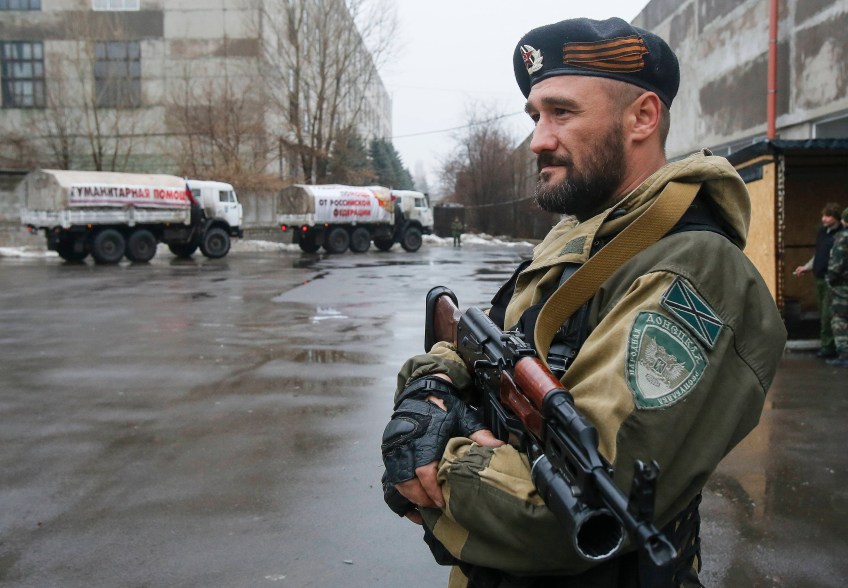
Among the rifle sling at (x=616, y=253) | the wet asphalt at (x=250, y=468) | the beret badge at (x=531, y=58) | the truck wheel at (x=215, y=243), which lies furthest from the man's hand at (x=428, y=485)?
the truck wheel at (x=215, y=243)

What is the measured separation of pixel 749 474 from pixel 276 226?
36040 millimetres

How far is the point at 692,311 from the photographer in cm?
127

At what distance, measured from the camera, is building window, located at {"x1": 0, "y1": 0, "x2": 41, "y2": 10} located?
4057 cm

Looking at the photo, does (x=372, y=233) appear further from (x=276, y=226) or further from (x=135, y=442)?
(x=135, y=442)

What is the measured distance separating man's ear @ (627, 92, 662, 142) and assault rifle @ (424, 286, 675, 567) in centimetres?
53

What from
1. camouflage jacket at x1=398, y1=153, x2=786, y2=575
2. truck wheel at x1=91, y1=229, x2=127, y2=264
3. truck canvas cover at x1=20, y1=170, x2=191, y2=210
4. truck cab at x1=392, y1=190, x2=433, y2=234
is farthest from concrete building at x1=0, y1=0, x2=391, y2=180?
camouflage jacket at x1=398, y1=153, x2=786, y2=575

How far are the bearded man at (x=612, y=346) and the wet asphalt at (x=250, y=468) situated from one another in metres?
1.97

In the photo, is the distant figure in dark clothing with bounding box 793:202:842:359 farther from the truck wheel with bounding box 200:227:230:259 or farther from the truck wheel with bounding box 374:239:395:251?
the truck wheel with bounding box 374:239:395:251

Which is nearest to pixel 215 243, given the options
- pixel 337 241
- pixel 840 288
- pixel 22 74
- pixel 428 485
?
pixel 337 241

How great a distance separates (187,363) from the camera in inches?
310

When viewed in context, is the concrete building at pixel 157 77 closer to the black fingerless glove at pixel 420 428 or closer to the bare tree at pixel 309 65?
the bare tree at pixel 309 65

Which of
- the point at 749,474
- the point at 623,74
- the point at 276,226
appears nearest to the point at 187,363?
the point at 749,474

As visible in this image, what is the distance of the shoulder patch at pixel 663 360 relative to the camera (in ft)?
4.04

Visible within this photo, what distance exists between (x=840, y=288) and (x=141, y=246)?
2283cm
